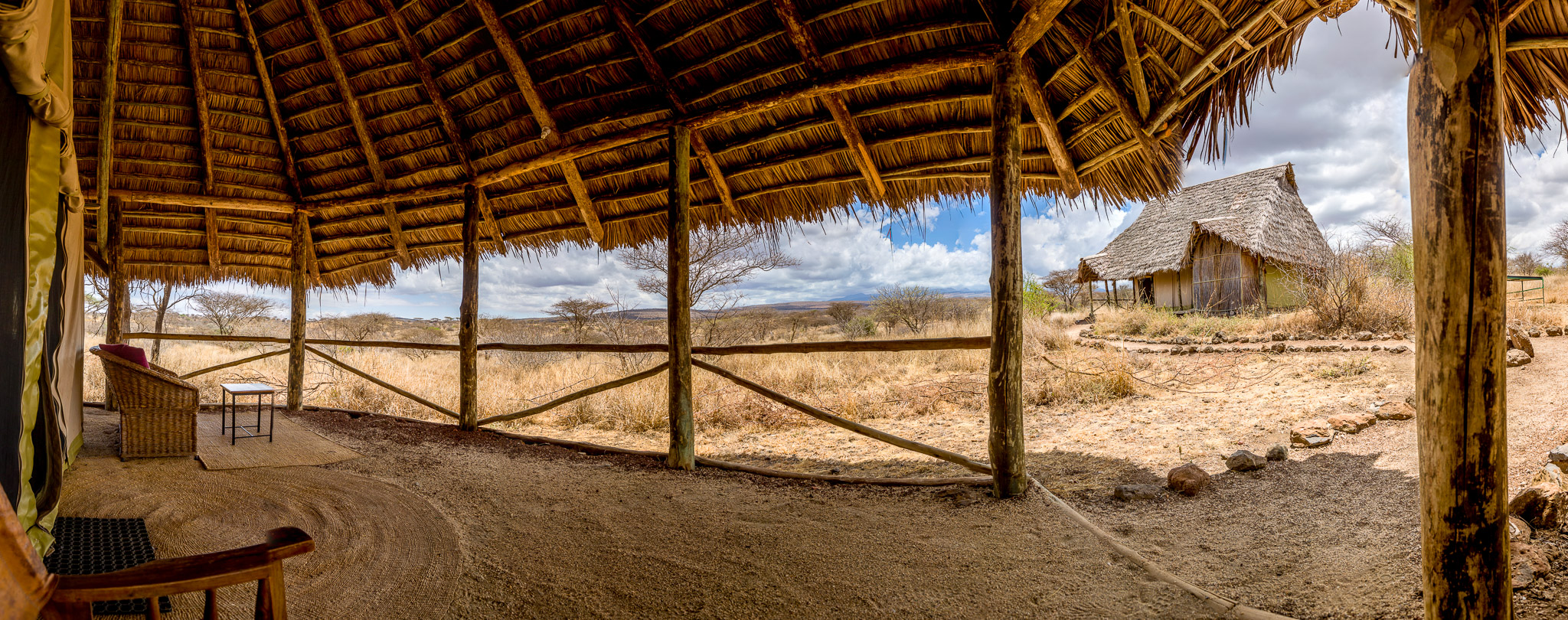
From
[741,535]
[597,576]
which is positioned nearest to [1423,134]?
[741,535]

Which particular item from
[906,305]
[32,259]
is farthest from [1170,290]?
[32,259]

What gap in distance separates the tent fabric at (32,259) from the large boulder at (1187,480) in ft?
15.9

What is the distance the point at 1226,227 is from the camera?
12148 millimetres

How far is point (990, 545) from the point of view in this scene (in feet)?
8.45

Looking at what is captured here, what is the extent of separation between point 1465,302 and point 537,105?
4919 mm

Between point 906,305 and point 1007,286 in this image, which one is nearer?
point 1007,286

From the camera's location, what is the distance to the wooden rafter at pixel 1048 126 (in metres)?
3.44

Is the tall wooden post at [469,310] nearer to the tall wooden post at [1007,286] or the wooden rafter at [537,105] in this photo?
the wooden rafter at [537,105]

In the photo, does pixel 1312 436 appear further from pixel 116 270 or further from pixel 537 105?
pixel 116 270

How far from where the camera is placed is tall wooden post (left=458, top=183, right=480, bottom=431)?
5391 mm

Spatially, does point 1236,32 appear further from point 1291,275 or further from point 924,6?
point 1291,275

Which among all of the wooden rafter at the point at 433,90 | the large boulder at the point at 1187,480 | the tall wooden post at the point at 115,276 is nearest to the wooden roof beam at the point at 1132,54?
the large boulder at the point at 1187,480

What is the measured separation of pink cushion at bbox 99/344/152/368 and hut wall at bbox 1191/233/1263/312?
1503cm

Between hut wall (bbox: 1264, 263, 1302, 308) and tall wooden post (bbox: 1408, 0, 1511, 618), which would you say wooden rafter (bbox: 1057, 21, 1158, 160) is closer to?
tall wooden post (bbox: 1408, 0, 1511, 618)
